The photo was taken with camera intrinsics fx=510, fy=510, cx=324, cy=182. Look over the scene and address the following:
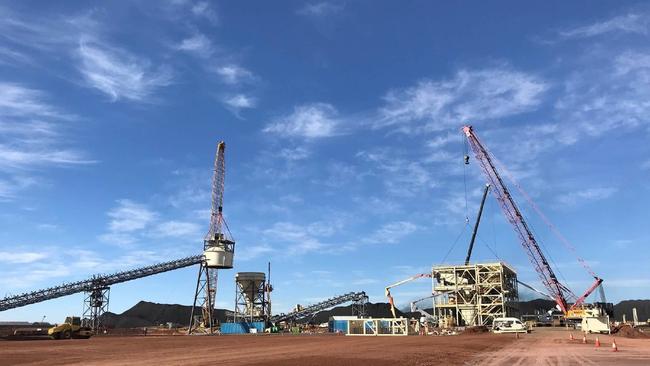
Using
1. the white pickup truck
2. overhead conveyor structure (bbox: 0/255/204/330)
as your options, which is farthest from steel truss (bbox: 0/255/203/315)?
the white pickup truck

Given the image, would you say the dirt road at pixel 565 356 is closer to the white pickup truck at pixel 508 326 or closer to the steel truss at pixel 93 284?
the white pickup truck at pixel 508 326

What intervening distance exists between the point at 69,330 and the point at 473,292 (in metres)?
95.5

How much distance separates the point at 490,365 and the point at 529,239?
109806mm

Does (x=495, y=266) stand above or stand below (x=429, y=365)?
above

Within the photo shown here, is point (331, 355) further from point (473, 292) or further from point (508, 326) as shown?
point (473, 292)

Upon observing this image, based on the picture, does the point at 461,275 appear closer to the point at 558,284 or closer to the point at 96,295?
the point at 558,284

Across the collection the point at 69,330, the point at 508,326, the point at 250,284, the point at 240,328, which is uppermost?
the point at 250,284

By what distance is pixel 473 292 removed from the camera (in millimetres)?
130125

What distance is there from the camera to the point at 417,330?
3553 inches

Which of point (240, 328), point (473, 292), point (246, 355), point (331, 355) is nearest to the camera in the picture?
point (331, 355)

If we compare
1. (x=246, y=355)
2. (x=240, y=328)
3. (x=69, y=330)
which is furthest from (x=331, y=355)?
(x=240, y=328)

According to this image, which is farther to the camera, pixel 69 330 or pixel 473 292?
pixel 473 292

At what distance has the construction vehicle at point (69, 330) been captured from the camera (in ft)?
218

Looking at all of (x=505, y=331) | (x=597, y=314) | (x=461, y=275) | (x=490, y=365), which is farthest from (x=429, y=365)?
(x=461, y=275)
